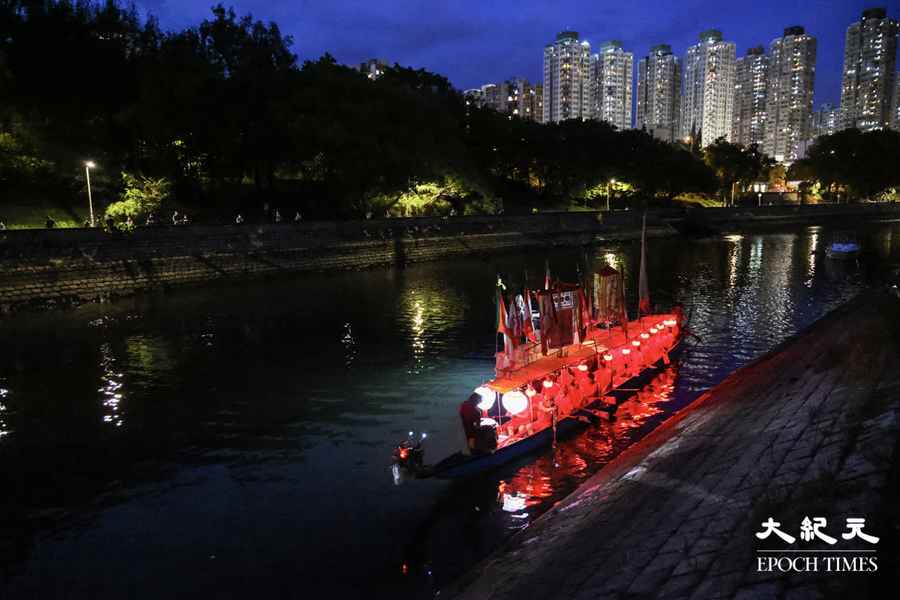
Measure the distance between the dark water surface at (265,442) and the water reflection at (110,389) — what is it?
0.11 meters

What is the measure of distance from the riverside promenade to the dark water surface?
203 cm

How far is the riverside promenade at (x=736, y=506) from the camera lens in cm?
800

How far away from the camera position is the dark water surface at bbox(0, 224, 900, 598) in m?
13.0

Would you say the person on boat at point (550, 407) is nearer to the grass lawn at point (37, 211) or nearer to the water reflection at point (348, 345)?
the water reflection at point (348, 345)

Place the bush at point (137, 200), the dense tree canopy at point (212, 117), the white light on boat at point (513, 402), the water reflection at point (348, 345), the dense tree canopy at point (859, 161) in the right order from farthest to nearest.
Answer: the dense tree canopy at point (859, 161) < the dense tree canopy at point (212, 117) < the bush at point (137, 200) < the water reflection at point (348, 345) < the white light on boat at point (513, 402)

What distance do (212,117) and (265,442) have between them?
4898 centimetres

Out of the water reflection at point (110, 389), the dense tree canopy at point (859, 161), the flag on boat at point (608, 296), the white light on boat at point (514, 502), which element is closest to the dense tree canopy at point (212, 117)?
the water reflection at point (110, 389)

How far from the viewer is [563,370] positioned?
18750mm

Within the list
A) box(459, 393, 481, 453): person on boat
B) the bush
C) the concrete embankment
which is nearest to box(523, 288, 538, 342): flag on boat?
box(459, 393, 481, 453): person on boat

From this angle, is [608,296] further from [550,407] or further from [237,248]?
[237,248]

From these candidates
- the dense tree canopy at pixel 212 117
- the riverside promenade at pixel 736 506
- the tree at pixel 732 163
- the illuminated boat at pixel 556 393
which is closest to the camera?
the riverside promenade at pixel 736 506

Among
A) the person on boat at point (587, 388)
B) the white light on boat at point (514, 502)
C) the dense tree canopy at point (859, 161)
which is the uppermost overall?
the dense tree canopy at point (859, 161)

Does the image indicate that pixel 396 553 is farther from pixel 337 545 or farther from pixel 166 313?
pixel 166 313

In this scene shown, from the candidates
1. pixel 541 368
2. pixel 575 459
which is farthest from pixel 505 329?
pixel 575 459
